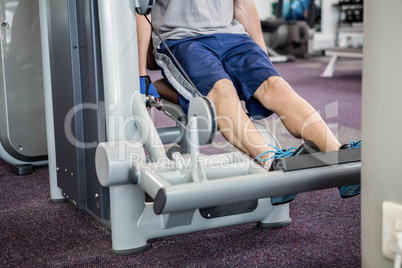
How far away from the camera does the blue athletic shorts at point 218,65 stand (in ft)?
4.92

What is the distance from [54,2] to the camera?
1547 mm

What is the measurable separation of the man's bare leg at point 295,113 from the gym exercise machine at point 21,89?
1036 mm

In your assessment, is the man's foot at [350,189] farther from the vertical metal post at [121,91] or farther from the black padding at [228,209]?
the vertical metal post at [121,91]

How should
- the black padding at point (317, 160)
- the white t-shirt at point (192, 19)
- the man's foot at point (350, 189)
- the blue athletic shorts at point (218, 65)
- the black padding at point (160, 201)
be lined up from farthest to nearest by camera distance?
the white t-shirt at point (192, 19) < the blue athletic shorts at point (218, 65) < the man's foot at point (350, 189) < the black padding at point (317, 160) < the black padding at point (160, 201)

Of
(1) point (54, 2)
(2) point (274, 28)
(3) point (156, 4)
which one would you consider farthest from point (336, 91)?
(1) point (54, 2)

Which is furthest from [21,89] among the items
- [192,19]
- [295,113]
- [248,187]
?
[248,187]

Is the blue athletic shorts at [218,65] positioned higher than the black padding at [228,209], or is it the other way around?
the blue athletic shorts at [218,65]

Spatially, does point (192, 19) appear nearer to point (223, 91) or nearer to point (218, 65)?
point (218, 65)

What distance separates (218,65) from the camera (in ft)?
4.99

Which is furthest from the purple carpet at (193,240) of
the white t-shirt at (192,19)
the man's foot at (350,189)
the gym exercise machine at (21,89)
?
the white t-shirt at (192,19)

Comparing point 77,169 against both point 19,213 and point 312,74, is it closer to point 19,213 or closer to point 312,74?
point 19,213

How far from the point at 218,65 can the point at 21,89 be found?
97cm

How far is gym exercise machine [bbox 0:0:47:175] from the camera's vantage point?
2.05 m

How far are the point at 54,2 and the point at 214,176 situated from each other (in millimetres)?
742
